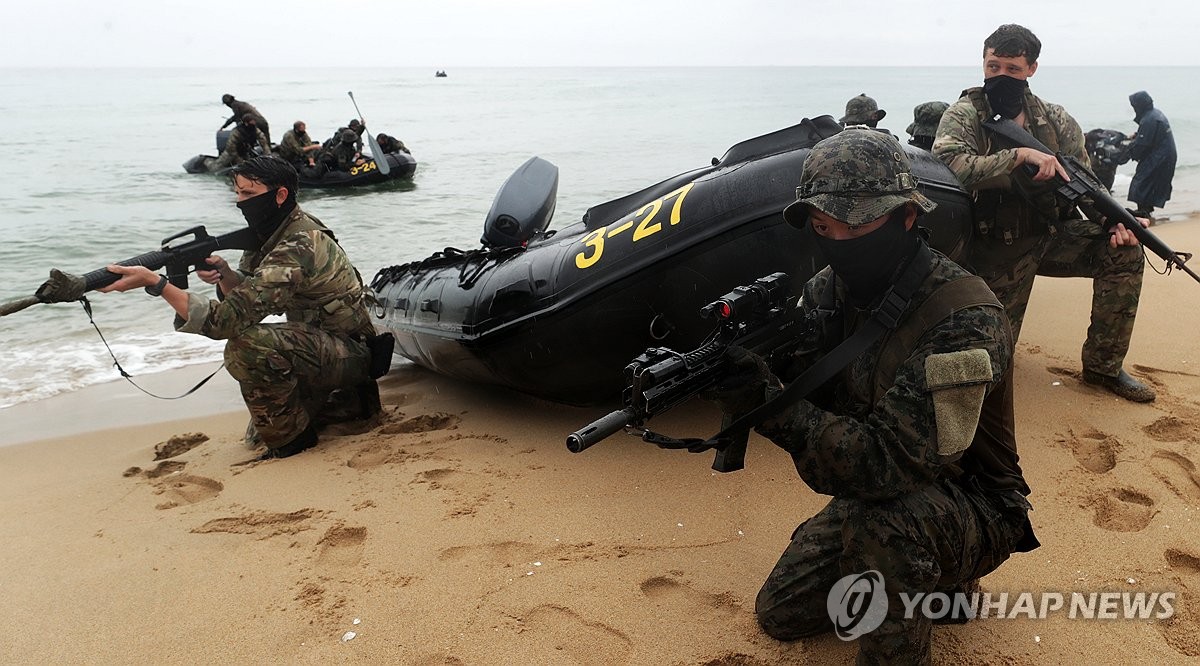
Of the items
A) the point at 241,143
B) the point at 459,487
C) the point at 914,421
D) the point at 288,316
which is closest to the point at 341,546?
the point at 459,487

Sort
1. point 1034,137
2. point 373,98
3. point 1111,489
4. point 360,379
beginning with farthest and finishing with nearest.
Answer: point 373,98
point 360,379
point 1034,137
point 1111,489

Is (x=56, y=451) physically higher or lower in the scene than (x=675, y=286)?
lower

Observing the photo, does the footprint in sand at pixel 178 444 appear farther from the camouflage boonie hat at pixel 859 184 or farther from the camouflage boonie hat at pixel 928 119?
the camouflage boonie hat at pixel 928 119

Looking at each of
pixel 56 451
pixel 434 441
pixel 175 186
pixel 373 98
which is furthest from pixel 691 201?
pixel 373 98

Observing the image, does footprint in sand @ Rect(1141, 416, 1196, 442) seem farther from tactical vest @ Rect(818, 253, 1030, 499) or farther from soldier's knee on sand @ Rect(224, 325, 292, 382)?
soldier's knee on sand @ Rect(224, 325, 292, 382)

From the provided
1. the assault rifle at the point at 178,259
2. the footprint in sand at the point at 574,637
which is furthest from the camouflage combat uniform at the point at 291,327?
the footprint in sand at the point at 574,637

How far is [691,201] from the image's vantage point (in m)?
3.25

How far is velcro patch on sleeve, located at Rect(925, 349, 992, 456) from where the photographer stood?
5.90ft

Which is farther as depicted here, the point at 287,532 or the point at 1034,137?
the point at 1034,137

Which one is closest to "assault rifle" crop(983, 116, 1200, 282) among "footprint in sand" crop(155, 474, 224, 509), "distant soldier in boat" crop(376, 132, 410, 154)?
"footprint in sand" crop(155, 474, 224, 509)

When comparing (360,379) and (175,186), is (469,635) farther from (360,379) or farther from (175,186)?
(175,186)

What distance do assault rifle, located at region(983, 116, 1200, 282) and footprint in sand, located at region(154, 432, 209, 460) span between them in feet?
12.8

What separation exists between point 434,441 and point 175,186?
48.1ft

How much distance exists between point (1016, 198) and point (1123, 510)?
138 centimetres
